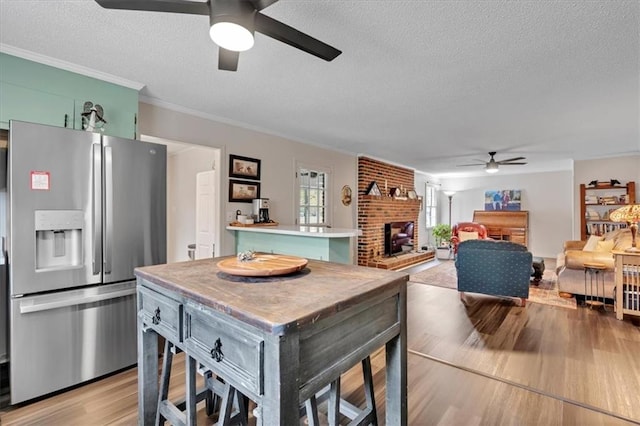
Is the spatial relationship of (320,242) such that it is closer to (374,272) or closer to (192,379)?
(374,272)

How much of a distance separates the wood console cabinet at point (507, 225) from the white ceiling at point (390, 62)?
446 cm

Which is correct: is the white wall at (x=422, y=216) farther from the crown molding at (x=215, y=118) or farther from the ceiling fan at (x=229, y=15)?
the ceiling fan at (x=229, y=15)

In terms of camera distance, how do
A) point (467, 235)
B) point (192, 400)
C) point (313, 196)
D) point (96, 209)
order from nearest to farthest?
1. point (192, 400)
2. point (96, 209)
3. point (313, 196)
4. point (467, 235)

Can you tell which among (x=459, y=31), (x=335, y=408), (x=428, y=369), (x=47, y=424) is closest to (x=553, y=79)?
(x=459, y=31)

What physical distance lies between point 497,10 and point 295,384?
211 centimetres

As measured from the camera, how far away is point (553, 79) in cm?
252

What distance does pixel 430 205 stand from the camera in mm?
9539

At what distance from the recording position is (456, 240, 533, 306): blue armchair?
3.74m

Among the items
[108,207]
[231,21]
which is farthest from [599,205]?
[108,207]

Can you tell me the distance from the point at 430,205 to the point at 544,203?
9.62 feet

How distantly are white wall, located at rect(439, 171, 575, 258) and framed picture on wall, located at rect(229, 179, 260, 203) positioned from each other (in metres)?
7.62

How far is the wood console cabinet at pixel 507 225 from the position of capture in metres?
8.16

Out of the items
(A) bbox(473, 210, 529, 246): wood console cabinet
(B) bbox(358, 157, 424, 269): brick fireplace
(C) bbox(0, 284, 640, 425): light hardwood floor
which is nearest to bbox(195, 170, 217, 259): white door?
(C) bbox(0, 284, 640, 425): light hardwood floor

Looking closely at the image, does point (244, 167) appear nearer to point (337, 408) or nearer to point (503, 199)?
point (337, 408)
